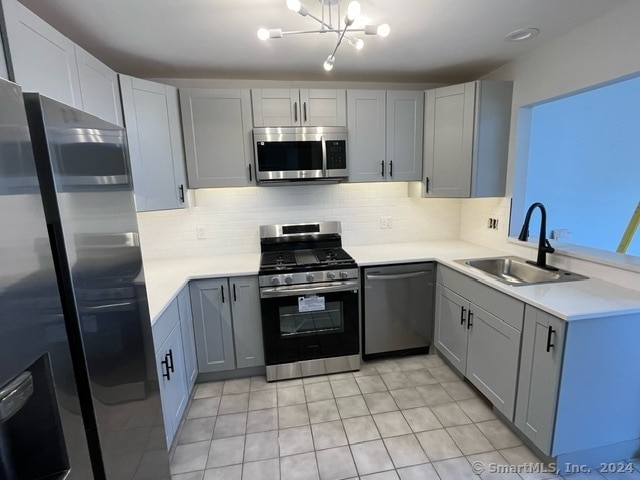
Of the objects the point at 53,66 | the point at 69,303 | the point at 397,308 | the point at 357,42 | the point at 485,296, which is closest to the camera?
the point at 69,303

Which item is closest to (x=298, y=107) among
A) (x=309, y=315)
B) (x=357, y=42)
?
(x=357, y=42)

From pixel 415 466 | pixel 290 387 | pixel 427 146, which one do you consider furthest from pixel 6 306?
pixel 427 146

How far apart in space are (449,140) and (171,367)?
2.65 meters

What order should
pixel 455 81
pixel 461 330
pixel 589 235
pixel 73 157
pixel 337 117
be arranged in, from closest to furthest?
1. pixel 73 157
2. pixel 461 330
3. pixel 337 117
4. pixel 455 81
5. pixel 589 235

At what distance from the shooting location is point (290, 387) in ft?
8.20

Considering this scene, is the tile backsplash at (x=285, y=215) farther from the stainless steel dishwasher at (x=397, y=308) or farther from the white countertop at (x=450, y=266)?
the stainless steel dishwasher at (x=397, y=308)

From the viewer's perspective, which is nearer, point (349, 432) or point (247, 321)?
point (349, 432)

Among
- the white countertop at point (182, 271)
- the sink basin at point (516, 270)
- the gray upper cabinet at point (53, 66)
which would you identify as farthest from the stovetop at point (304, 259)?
the gray upper cabinet at point (53, 66)

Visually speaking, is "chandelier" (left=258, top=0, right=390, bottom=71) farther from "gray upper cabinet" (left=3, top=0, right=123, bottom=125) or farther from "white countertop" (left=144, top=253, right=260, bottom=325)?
"white countertop" (left=144, top=253, right=260, bottom=325)

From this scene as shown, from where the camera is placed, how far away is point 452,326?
2.51 m

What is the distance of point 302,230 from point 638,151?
3.40 m

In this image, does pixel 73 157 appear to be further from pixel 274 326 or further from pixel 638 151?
pixel 638 151

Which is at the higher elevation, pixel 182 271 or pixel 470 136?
pixel 470 136

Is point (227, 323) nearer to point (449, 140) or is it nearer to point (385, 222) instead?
point (385, 222)
